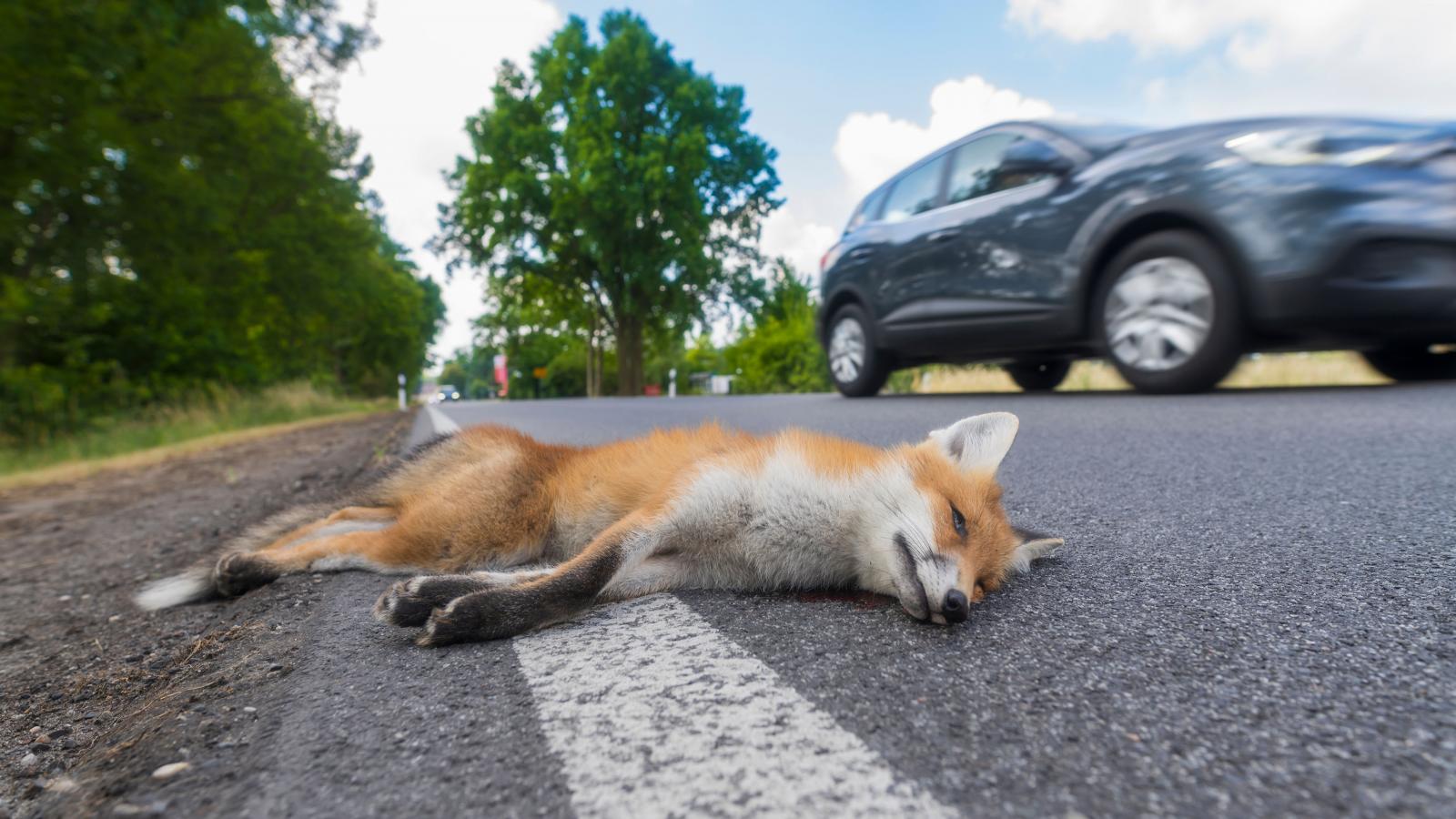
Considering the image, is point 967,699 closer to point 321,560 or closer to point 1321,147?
point 321,560

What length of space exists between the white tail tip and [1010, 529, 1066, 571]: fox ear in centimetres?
313

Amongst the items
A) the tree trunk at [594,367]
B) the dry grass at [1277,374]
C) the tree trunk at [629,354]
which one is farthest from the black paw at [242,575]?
the tree trunk at [594,367]

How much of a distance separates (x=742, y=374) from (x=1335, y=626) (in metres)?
32.9

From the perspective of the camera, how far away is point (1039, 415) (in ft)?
19.3

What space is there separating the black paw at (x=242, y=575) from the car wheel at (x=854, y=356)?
7080 millimetres

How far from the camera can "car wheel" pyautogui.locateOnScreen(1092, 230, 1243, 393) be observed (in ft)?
18.5

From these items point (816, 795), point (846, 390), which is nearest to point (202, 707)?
point (816, 795)

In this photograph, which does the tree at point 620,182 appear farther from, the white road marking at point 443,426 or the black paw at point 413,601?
the black paw at point 413,601

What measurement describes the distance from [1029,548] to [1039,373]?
7.54m

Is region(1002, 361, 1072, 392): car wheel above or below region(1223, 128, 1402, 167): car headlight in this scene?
below

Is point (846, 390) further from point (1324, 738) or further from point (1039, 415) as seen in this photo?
point (1324, 738)

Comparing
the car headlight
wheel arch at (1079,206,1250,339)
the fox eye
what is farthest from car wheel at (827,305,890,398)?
the fox eye

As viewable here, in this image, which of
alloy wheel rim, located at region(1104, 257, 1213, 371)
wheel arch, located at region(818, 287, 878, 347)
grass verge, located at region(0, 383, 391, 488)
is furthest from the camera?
grass verge, located at region(0, 383, 391, 488)

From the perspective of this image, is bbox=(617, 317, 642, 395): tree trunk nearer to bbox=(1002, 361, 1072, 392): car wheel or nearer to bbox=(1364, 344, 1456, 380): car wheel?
bbox=(1002, 361, 1072, 392): car wheel
